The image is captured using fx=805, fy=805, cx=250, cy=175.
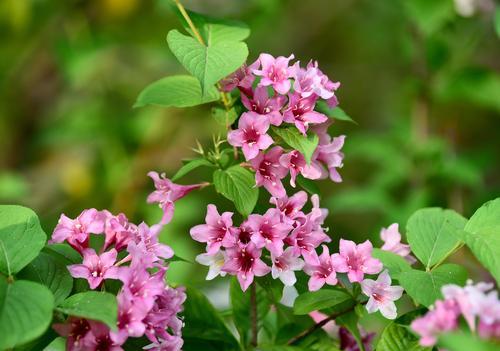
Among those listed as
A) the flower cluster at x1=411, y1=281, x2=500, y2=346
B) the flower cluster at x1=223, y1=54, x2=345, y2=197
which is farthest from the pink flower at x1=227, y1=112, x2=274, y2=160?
the flower cluster at x1=411, y1=281, x2=500, y2=346

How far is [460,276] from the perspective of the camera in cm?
105

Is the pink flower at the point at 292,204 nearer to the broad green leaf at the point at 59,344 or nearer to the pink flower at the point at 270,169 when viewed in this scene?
the pink flower at the point at 270,169

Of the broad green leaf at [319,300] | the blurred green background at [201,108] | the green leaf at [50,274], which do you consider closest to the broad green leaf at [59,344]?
the green leaf at [50,274]

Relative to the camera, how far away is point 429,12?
2.30 meters

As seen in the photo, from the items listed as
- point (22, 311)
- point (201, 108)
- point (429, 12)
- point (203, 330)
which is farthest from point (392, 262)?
point (201, 108)

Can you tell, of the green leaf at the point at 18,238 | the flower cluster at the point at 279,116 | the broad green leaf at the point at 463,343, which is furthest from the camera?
the flower cluster at the point at 279,116

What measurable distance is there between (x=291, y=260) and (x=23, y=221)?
1.15 feet

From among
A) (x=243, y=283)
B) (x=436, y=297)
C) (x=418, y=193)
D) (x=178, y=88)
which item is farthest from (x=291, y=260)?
(x=418, y=193)

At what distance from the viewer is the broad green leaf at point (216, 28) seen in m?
1.26

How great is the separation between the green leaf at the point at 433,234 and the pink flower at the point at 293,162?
0.18 meters

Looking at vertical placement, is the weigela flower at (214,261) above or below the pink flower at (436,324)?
below

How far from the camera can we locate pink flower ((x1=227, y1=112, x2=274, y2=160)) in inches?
42.0

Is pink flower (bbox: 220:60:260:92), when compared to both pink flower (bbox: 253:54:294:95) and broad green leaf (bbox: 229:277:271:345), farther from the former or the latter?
broad green leaf (bbox: 229:277:271:345)

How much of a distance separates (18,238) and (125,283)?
159 mm
